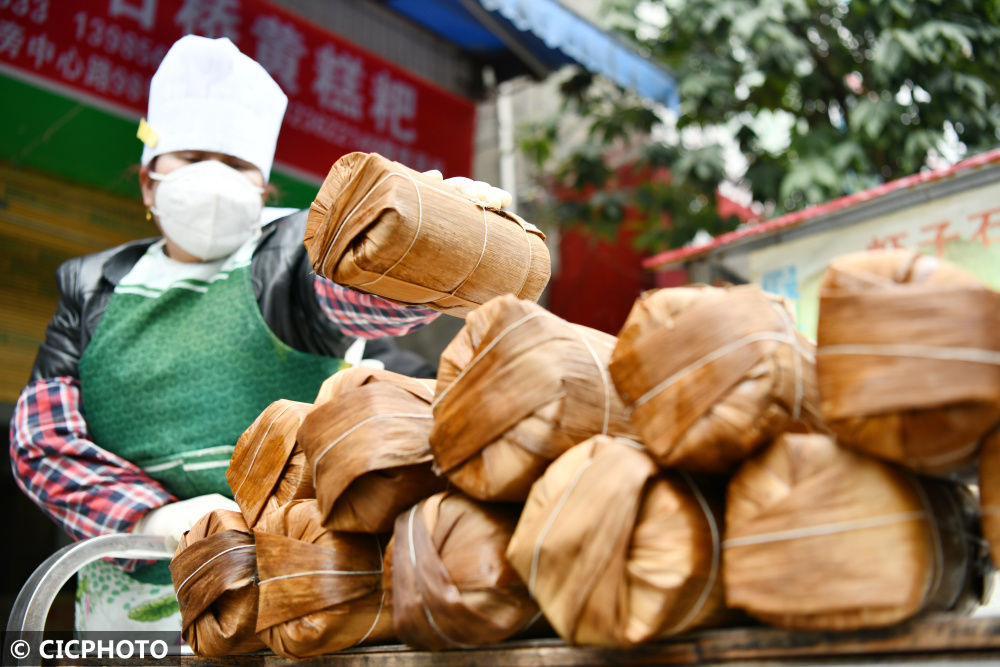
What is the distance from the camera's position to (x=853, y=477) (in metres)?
0.95

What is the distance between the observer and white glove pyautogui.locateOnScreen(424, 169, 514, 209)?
159 cm

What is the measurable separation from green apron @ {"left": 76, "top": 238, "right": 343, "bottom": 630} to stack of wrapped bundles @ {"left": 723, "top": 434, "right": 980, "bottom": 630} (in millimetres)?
1725

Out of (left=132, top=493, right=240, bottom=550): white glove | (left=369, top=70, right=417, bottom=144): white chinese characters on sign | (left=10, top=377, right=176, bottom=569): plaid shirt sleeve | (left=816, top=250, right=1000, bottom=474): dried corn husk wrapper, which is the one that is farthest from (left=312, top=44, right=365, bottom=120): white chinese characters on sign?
(left=816, top=250, right=1000, bottom=474): dried corn husk wrapper

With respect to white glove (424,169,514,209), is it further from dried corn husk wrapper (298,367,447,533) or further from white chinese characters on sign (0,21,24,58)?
white chinese characters on sign (0,21,24,58)

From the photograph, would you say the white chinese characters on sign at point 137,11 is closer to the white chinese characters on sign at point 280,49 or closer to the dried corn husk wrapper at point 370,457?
the white chinese characters on sign at point 280,49

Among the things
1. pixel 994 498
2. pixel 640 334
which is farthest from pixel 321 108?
pixel 994 498

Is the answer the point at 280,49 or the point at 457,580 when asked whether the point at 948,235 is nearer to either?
the point at 457,580

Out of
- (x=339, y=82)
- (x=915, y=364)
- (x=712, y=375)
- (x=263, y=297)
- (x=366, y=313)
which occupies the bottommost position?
(x=339, y=82)

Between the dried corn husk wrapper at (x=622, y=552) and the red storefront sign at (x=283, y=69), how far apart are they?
387 cm

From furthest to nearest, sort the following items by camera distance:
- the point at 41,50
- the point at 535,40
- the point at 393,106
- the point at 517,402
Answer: the point at 535,40 → the point at 393,106 → the point at 41,50 → the point at 517,402

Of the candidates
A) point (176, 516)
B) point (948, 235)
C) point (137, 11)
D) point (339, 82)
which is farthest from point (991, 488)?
point (339, 82)

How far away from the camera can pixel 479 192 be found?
1.63 metres

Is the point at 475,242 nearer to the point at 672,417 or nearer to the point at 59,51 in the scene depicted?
the point at 672,417

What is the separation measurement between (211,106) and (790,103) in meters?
4.44
